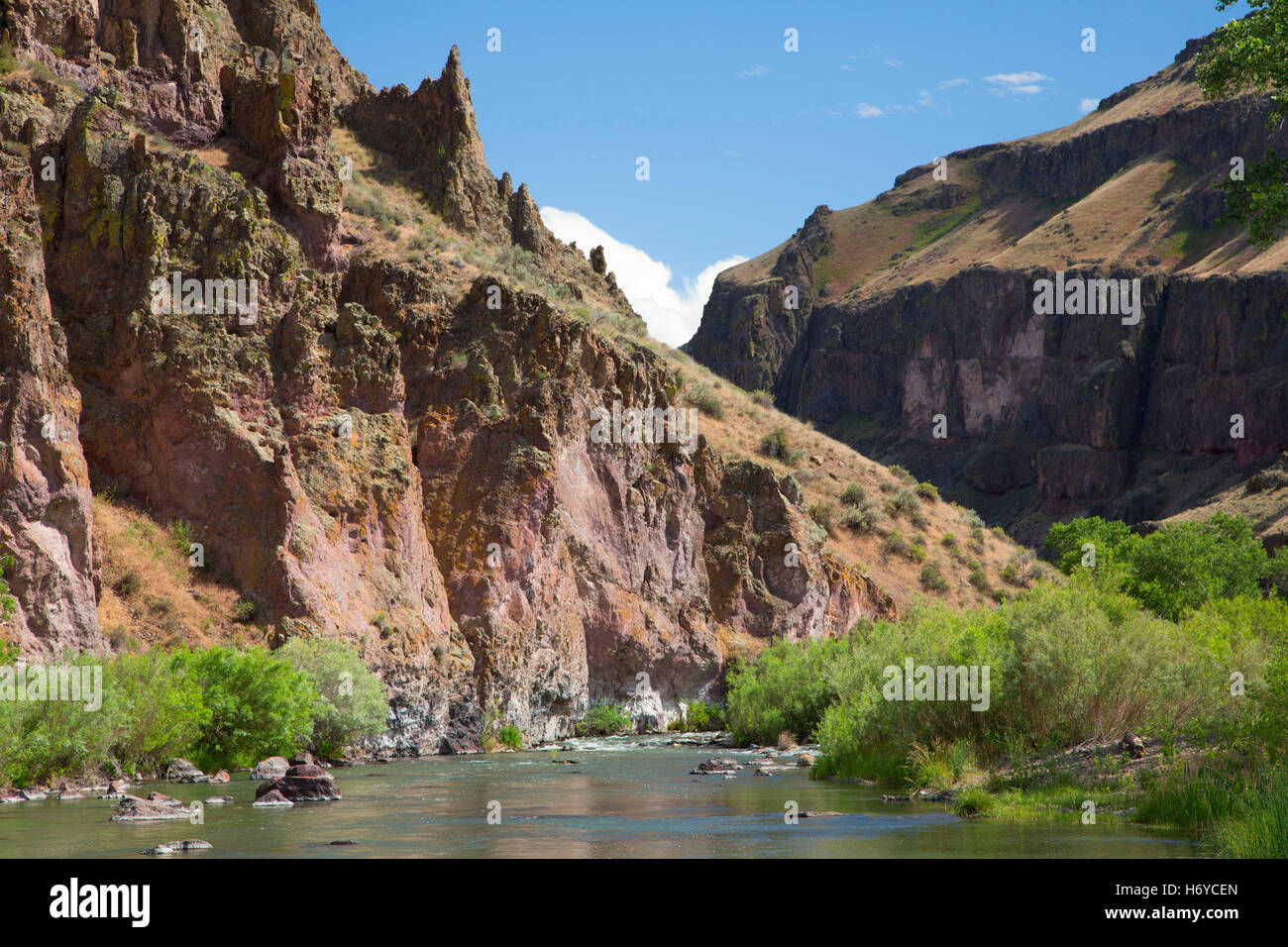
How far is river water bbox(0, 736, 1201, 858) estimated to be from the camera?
16500 mm

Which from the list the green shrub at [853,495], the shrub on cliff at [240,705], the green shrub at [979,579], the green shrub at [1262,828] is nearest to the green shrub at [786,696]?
the shrub on cliff at [240,705]

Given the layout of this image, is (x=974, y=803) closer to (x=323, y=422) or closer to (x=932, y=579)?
(x=323, y=422)

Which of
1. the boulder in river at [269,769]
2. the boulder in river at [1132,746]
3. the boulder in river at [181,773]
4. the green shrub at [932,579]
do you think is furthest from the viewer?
the green shrub at [932,579]

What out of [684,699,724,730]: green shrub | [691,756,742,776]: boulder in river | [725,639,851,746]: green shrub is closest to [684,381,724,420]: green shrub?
[684,699,724,730]: green shrub

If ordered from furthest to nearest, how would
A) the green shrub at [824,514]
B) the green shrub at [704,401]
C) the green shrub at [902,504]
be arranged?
the green shrub at [902,504] → the green shrub at [704,401] → the green shrub at [824,514]

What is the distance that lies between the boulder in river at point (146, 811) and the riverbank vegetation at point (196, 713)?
4.59m

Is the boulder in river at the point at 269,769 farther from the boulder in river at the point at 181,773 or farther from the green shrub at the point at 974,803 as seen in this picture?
the green shrub at the point at 974,803

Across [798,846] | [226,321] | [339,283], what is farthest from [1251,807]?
[339,283]

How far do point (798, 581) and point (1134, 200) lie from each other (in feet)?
394

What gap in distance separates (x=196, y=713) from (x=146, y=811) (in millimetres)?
9381

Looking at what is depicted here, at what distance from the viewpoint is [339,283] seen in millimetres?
50688

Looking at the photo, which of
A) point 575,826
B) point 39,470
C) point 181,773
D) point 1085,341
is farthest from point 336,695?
point 1085,341

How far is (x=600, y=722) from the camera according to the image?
52062mm

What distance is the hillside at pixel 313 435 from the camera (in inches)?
1518
